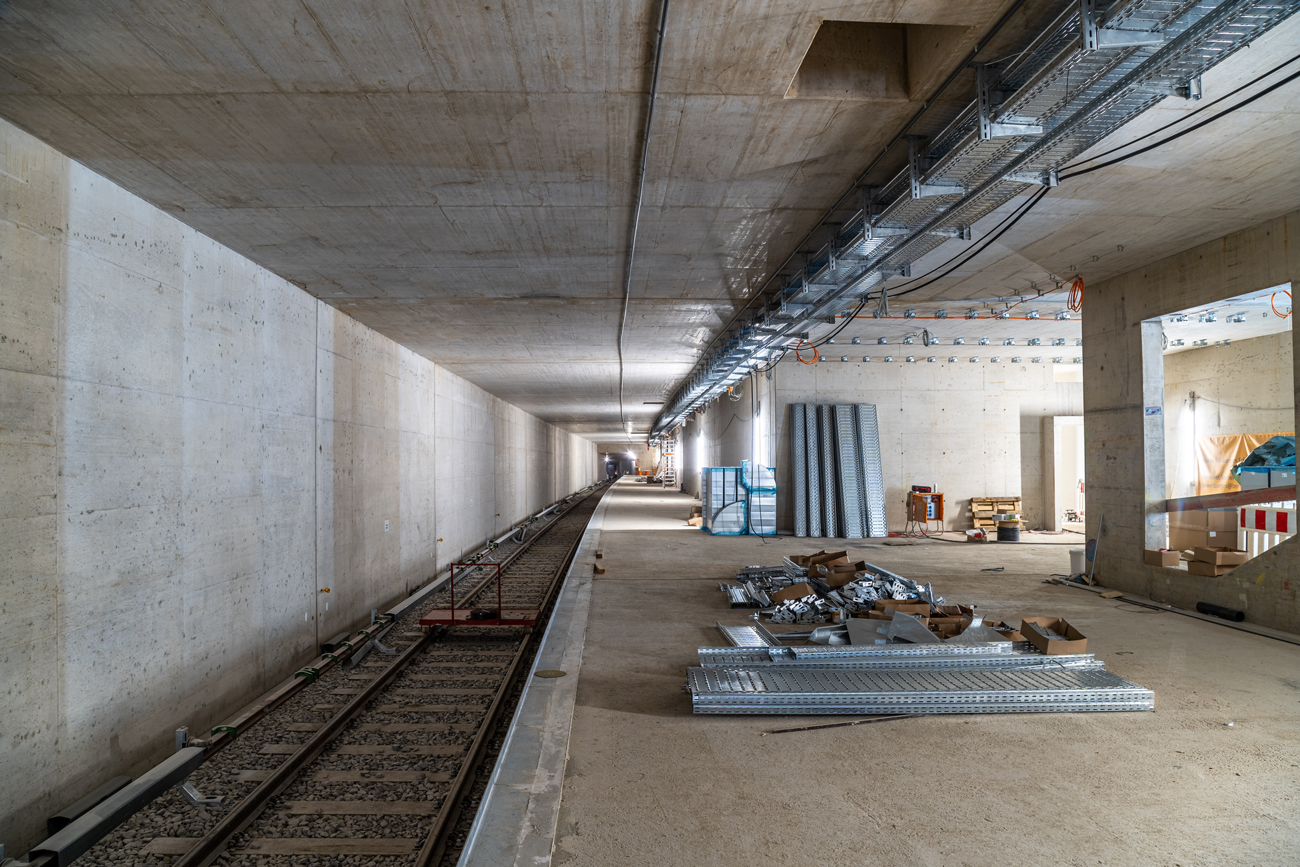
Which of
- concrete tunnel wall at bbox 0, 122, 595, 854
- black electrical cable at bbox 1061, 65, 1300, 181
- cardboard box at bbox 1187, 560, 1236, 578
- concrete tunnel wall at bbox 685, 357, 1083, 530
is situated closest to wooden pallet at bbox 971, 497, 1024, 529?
concrete tunnel wall at bbox 685, 357, 1083, 530

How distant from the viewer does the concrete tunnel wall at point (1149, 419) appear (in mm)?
6961

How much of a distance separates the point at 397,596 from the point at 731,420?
38.5 ft

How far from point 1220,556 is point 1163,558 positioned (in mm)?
790

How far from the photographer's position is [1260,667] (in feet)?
18.8

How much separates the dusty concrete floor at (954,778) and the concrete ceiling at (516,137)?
13.1 feet

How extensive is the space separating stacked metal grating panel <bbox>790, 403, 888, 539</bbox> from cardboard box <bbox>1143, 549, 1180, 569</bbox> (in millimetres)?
6658

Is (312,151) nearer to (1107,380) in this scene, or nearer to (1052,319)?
(1107,380)

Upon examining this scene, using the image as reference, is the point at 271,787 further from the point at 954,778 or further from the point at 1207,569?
the point at 1207,569

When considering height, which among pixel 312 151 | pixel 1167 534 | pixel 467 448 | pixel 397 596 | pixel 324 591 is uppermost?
pixel 312 151

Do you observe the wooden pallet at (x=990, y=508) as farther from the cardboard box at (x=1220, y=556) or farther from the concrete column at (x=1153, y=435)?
the cardboard box at (x=1220, y=556)

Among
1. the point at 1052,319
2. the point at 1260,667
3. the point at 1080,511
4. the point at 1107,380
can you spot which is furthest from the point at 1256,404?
the point at 1260,667

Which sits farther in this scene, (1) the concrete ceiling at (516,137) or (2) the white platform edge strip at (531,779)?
(1) the concrete ceiling at (516,137)

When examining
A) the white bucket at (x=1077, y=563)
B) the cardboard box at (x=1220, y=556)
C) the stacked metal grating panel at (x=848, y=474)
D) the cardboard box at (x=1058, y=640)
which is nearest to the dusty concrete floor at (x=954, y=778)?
the cardboard box at (x=1058, y=640)

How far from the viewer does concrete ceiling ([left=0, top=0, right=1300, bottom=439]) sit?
3.32 m
